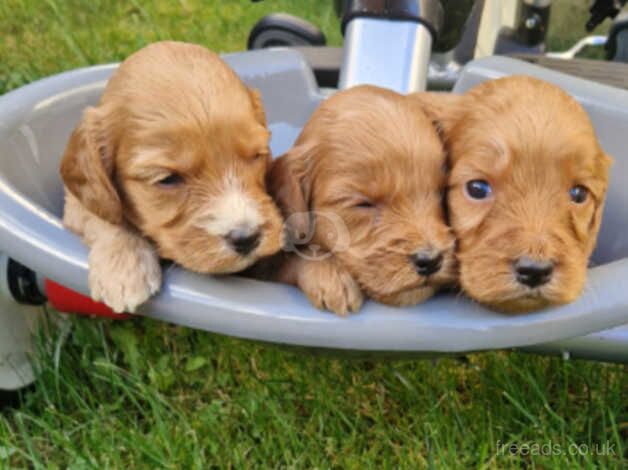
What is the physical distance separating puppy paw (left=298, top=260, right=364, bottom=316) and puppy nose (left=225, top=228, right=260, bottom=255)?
0.12 meters

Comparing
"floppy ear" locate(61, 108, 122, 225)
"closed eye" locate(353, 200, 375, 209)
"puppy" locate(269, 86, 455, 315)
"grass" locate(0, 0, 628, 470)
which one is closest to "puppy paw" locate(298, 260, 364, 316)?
"puppy" locate(269, 86, 455, 315)

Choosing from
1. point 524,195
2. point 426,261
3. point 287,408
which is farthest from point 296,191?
point 287,408

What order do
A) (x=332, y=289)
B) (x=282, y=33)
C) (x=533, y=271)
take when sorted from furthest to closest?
(x=282, y=33) < (x=332, y=289) < (x=533, y=271)

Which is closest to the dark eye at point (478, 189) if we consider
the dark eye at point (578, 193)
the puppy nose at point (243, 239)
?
the dark eye at point (578, 193)

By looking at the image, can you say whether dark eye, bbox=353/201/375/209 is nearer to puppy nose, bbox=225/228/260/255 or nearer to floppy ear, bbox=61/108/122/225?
puppy nose, bbox=225/228/260/255

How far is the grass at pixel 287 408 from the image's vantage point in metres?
2.11

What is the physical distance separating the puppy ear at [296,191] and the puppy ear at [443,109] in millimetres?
260

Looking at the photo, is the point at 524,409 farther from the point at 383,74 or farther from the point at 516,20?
the point at 516,20

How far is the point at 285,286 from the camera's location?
1.55m

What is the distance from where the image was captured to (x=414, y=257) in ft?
4.68

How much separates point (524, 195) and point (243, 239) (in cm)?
46

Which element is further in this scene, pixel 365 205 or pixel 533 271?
pixel 365 205

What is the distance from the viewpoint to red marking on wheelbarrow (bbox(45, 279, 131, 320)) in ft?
7.27

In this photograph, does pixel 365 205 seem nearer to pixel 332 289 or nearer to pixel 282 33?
pixel 332 289
